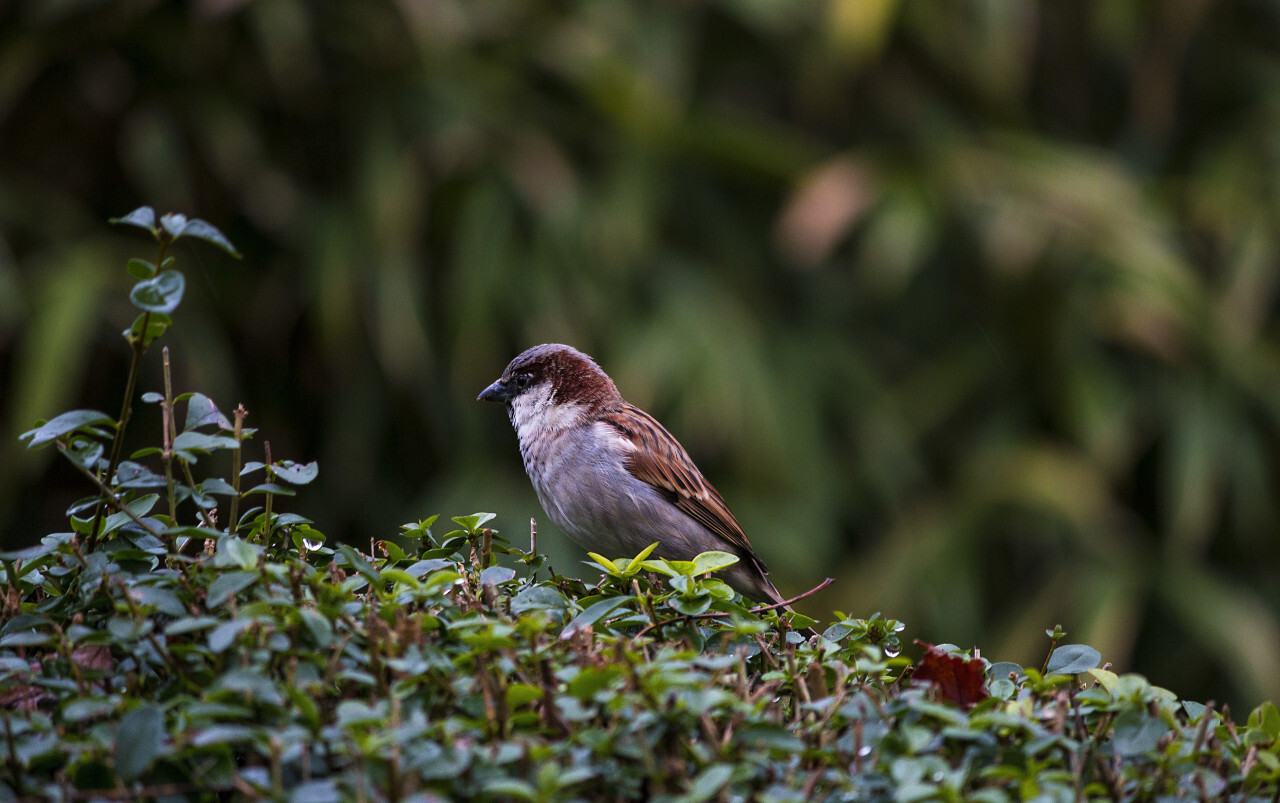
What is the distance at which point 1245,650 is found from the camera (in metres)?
4.41

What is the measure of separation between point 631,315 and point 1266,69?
3045 millimetres

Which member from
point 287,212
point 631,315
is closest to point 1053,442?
point 631,315

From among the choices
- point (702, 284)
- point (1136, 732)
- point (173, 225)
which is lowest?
point (1136, 732)

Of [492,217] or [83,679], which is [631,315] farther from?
[83,679]

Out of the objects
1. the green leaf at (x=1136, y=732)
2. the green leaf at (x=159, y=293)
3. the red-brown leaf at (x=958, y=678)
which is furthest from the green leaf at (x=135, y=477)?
the green leaf at (x=1136, y=732)

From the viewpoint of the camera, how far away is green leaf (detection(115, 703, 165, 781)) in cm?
110

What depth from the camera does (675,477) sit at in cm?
307

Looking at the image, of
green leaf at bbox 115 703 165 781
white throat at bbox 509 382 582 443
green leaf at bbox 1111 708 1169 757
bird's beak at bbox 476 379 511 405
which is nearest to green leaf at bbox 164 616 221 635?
green leaf at bbox 115 703 165 781

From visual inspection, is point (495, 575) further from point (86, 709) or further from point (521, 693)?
point (86, 709)

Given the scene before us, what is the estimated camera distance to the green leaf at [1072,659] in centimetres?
159

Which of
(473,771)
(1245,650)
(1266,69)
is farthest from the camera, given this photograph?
(1266,69)

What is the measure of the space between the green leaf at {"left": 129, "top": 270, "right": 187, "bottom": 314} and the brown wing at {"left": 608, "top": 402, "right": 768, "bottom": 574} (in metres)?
1.68

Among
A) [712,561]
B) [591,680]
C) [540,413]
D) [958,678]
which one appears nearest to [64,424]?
[591,680]

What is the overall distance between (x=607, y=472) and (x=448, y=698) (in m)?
1.64
